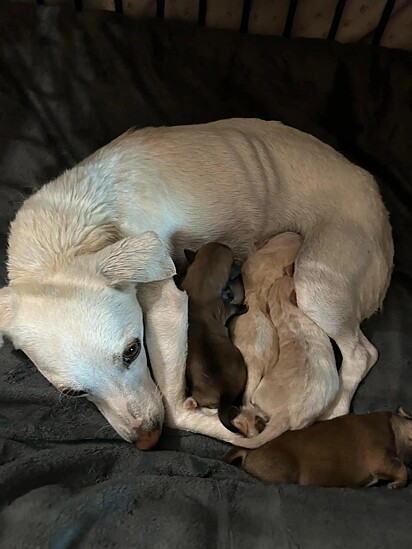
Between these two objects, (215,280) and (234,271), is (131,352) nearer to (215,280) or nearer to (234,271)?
(215,280)

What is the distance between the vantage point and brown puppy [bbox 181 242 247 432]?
2.05 m

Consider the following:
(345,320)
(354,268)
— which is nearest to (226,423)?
(345,320)

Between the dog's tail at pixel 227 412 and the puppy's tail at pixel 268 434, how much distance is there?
0.05 m

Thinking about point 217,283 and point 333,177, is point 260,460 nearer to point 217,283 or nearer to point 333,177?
point 217,283

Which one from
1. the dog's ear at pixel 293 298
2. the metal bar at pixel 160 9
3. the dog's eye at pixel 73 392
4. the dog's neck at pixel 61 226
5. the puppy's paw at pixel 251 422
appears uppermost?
the metal bar at pixel 160 9

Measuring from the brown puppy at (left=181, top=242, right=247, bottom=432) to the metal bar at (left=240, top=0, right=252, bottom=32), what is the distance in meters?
1.19

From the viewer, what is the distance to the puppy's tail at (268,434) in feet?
6.40

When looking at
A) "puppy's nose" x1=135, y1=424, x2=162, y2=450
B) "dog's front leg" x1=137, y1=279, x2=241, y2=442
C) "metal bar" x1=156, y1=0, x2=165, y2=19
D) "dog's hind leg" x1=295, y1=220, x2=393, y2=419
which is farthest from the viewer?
"metal bar" x1=156, y1=0, x2=165, y2=19

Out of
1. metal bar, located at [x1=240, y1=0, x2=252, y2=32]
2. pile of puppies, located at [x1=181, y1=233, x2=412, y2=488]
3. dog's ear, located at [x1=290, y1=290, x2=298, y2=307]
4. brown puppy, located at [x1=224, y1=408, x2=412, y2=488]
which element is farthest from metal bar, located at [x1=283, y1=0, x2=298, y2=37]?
brown puppy, located at [x1=224, y1=408, x2=412, y2=488]

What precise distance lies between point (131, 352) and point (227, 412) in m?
0.34

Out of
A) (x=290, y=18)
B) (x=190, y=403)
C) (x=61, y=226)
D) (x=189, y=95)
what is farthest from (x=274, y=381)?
(x=290, y=18)

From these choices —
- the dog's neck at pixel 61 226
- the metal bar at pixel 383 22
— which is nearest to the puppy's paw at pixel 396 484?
the dog's neck at pixel 61 226

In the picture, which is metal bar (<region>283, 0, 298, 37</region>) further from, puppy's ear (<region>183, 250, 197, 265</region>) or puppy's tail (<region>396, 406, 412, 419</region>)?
puppy's tail (<region>396, 406, 412, 419</region>)

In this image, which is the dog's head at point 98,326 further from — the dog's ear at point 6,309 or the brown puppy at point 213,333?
the brown puppy at point 213,333
